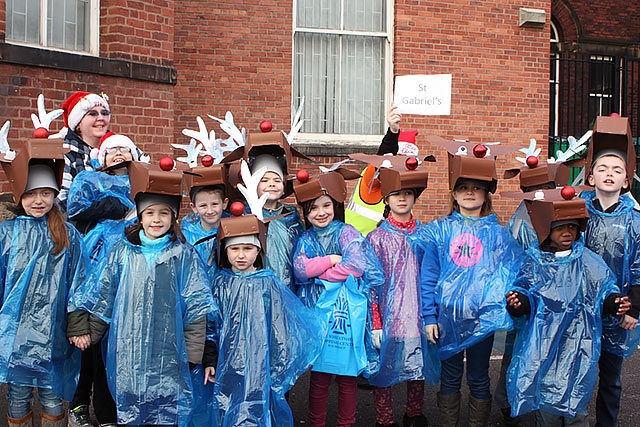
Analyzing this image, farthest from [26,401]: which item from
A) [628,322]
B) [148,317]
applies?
[628,322]

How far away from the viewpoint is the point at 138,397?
375cm

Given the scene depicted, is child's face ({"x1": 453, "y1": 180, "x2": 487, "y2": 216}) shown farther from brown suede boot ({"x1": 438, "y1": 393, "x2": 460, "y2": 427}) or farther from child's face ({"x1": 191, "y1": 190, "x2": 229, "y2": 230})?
child's face ({"x1": 191, "y1": 190, "x2": 229, "y2": 230})

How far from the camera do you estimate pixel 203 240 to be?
13.7 feet

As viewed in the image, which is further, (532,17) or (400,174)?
(532,17)

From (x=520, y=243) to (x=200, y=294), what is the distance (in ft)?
6.42

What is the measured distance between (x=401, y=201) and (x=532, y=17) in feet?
19.5

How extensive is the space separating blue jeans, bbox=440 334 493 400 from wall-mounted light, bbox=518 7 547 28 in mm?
6175

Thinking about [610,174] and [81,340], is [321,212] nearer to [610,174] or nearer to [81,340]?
[81,340]

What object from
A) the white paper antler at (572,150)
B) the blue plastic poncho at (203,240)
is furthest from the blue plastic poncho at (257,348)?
the white paper antler at (572,150)

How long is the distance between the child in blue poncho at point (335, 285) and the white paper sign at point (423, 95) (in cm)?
185

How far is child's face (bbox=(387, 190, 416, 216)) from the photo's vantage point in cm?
449

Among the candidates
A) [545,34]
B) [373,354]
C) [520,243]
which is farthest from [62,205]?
[545,34]

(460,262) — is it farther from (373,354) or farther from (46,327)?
(46,327)

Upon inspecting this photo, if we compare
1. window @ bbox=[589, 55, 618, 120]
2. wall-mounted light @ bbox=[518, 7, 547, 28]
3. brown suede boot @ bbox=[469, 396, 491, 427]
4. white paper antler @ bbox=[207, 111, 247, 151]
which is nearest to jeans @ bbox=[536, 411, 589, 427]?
brown suede boot @ bbox=[469, 396, 491, 427]
